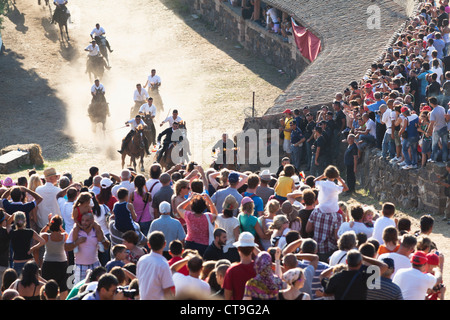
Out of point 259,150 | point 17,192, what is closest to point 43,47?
point 259,150

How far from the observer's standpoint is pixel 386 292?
782 centimetres

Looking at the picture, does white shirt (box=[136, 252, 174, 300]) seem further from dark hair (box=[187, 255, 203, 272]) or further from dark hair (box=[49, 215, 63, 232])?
dark hair (box=[49, 215, 63, 232])

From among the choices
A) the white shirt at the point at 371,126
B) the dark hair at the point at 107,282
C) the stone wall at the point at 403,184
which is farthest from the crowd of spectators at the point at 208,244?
the white shirt at the point at 371,126

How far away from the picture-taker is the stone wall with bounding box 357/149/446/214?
15.9m

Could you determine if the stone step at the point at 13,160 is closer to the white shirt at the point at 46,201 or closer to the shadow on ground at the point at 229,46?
the shadow on ground at the point at 229,46

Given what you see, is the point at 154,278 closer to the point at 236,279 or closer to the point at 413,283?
the point at 236,279

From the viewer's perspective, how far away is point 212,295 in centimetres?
830

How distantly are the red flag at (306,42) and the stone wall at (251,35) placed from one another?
305mm

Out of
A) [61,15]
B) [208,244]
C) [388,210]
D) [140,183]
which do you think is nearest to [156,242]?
[208,244]

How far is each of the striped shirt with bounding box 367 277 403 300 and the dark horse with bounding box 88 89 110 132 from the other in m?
20.2

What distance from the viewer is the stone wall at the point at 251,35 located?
99.3 feet
